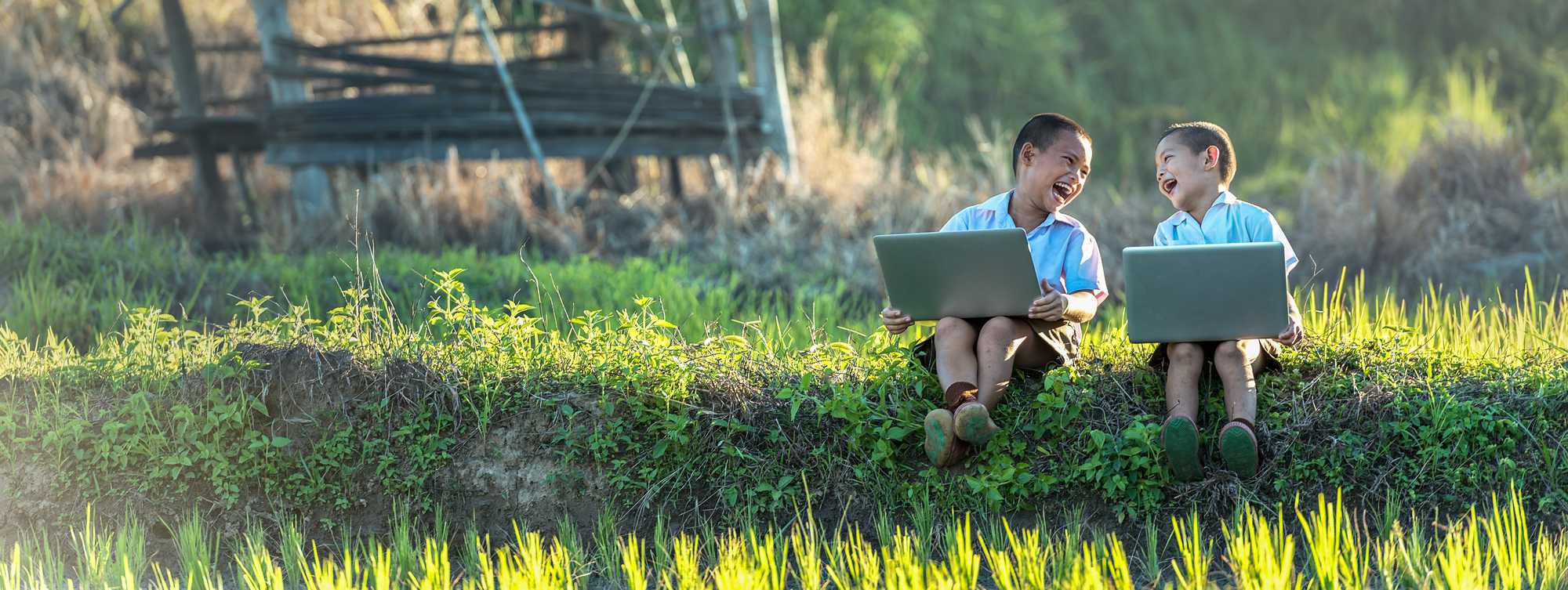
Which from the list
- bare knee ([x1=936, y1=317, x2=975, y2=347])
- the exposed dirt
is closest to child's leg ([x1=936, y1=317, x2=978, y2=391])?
bare knee ([x1=936, y1=317, x2=975, y2=347])

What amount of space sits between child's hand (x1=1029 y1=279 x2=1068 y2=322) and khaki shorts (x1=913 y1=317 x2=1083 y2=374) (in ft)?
0.58

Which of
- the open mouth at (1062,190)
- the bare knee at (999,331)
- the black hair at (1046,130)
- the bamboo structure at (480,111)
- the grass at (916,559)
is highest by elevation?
the bamboo structure at (480,111)

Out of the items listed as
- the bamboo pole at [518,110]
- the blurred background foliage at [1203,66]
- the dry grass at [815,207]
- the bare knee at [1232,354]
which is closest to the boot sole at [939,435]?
the bare knee at [1232,354]

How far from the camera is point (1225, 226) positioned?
12.8 ft

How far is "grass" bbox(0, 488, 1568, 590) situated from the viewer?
324 centimetres

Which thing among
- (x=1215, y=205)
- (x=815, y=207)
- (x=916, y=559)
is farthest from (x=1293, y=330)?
(x=815, y=207)

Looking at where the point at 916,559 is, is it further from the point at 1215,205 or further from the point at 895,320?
the point at 1215,205

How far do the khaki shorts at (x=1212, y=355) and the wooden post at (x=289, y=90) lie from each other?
234 inches

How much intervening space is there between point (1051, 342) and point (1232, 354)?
1.66 feet

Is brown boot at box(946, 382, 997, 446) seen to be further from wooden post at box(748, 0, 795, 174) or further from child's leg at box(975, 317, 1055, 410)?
wooden post at box(748, 0, 795, 174)

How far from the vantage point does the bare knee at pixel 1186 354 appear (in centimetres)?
387

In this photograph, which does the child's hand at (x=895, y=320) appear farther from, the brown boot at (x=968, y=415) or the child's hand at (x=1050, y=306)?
the child's hand at (x=1050, y=306)

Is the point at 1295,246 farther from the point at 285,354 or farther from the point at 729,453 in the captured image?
the point at 285,354

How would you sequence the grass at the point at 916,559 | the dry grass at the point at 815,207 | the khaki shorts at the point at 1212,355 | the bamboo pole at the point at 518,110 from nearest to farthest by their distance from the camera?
the grass at the point at 916,559, the khaki shorts at the point at 1212,355, the dry grass at the point at 815,207, the bamboo pole at the point at 518,110
